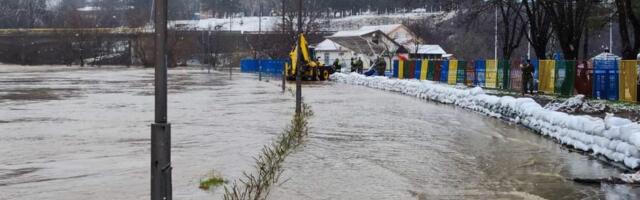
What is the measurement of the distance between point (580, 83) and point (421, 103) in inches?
233

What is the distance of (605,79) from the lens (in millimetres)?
28766

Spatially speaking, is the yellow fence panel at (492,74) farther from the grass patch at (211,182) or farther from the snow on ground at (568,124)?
the grass patch at (211,182)

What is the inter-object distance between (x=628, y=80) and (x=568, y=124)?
11.1m

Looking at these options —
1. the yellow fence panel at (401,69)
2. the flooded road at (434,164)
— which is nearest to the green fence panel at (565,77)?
the flooded road at (434,164)

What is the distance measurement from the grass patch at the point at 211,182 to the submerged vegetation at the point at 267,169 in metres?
0.25

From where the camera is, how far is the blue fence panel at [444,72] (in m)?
48.2

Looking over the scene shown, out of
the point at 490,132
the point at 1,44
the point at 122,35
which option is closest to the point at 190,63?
the point at 122,35

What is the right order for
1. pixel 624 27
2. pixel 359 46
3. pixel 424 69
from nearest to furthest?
pixel 624 27 < pixel 424 69 < pixel 359 46

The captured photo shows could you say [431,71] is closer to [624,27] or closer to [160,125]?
[624,27]

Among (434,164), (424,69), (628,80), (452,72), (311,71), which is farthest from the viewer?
(311,71)

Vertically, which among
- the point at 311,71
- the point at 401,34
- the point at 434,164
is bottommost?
the point at 434,164

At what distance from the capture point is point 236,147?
15.5 metres

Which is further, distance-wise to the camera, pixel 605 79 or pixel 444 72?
pixel 444 72

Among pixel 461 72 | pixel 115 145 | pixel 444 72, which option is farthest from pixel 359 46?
pixel 115 145
